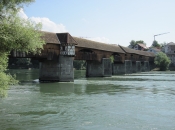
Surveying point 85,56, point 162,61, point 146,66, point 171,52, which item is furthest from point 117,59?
point 171,52

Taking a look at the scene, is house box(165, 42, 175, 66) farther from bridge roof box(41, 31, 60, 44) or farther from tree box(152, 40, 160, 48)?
bridge roof box(41, 31, 60, 44)

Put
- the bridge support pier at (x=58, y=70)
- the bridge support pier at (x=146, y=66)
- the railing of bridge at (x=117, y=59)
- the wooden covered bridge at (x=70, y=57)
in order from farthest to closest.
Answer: the bridge support pier at (x=146, y=66) < the railing of bridge at (x=117, y=59) < the bridge support pier at (x=58, y=70) < the wooden covered bridge at (x=70, y=57)

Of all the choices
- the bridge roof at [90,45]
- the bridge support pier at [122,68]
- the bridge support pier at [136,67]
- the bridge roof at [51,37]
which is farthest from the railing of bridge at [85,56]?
the bridge support pier at [136,67]

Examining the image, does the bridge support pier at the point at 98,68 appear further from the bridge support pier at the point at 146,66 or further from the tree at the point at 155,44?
the tree at the point at 155,44

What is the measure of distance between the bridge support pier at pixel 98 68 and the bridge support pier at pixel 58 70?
13942 mm

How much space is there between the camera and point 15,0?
9859 millimetres

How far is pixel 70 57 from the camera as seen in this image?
33000 mm

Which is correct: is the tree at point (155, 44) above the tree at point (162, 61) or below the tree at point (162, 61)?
above

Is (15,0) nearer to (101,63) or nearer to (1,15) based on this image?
(1,15)

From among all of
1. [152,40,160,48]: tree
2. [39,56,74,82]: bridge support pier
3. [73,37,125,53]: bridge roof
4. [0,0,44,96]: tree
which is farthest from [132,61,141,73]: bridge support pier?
[152,40,160,48]: tree

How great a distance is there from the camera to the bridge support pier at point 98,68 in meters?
46.2

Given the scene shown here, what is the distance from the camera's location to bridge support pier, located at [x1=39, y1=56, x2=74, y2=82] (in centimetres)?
3197

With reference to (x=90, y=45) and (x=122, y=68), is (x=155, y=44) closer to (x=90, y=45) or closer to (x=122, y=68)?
(x=122, y=68)

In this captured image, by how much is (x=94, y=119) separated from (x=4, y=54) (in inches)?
175
